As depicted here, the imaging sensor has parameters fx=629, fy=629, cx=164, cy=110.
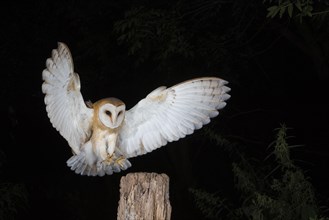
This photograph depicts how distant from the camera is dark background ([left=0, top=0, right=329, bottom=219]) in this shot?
15.5ft

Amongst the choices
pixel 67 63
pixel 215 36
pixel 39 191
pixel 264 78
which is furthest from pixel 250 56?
pixel 67 63

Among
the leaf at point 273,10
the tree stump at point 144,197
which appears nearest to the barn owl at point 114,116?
the tree stump at point 144,197

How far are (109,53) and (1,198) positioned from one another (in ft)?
5.17

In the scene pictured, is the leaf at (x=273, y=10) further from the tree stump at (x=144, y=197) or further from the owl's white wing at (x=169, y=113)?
the tree stump at (x=144, y=197)

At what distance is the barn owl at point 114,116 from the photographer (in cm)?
266

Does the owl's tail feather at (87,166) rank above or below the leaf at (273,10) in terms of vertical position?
below

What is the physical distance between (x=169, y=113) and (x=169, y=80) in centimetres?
219

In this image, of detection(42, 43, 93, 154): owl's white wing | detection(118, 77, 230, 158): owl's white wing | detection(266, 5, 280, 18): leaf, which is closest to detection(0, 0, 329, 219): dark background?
detection(266, 5, 280, 18): leaf

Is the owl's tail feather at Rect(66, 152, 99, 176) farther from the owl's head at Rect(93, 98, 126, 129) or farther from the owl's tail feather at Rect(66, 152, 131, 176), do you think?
the owl's head at Rect(93, 98, 126, 129)

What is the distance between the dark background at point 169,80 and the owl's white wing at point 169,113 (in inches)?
65.1

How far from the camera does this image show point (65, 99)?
272 cm

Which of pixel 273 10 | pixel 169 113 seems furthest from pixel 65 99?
pixel 273 10

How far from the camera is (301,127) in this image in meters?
5.16

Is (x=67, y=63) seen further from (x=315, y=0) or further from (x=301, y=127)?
(x=301, y=127)
